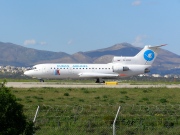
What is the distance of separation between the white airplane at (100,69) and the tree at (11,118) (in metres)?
55.0

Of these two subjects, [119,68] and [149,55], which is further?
[149,55]

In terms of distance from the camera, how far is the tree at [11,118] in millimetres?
10135

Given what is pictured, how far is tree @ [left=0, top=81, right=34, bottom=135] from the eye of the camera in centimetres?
1014

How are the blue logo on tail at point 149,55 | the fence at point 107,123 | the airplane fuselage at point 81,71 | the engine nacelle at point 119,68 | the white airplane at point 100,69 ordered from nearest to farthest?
the fence at point 107,123
the airplane fuselage at point 81,71
the white airplane at point 100,69
the engine nacelle at point 119,68
the blue logo on tail at point 149,55

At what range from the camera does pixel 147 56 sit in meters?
70.6

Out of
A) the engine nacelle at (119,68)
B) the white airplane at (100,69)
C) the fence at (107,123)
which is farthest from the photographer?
the engine nacelle at (119,68)

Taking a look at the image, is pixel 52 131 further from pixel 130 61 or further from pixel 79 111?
pixel 130 61

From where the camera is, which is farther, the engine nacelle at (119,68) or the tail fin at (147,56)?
the tail fin at (147,56)

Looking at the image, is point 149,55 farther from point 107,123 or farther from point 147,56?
point 107,123

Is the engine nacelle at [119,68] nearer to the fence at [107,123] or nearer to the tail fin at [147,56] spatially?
the tail fin at [147,56]

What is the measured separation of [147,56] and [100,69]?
8084 mm

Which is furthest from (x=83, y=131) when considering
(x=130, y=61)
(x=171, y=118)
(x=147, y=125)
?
(x=130, y=61)

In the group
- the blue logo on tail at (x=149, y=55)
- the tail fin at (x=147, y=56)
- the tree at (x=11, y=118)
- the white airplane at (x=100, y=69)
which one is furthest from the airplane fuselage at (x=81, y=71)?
the tree at (x=11, y=118)

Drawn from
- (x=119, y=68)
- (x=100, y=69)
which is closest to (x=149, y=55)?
(x=119, y=68)
